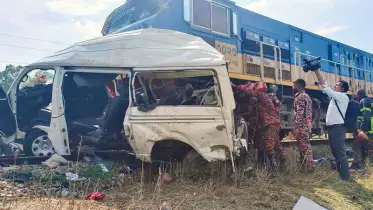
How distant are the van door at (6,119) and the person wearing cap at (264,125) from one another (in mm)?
3794

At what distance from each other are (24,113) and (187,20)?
3.72 m

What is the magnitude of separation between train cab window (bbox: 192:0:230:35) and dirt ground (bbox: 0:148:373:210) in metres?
3.65

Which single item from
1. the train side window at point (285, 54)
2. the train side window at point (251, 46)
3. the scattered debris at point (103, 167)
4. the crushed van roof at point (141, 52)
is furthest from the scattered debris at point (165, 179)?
the train side window at point (285, 54)

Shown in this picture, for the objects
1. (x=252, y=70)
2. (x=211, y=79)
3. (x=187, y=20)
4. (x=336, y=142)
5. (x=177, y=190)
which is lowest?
(x=177, y=190)

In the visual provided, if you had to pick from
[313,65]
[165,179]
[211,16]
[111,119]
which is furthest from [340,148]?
[211,16]

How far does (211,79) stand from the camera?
15.5 ft

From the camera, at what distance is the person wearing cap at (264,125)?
17.8ft

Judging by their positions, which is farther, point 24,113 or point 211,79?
point 24,113

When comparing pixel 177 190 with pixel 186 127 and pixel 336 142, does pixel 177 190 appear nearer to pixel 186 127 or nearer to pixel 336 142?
pixel 186 127

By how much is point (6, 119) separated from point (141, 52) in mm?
2585

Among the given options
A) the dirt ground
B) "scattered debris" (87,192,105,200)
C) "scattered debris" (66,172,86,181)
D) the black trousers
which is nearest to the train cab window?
the black trousers

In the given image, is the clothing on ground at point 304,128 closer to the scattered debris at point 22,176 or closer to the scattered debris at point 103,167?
the scattered debris at point 103,167

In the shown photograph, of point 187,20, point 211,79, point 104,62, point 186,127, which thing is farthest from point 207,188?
point 187,20

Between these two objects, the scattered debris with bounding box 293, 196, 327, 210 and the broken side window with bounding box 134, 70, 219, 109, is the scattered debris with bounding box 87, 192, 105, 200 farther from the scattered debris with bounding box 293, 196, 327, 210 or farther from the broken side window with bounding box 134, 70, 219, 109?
the scattered debris with bounding box 293, 196, 327, 210
